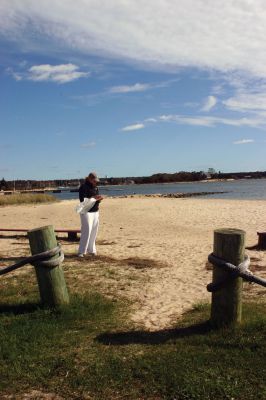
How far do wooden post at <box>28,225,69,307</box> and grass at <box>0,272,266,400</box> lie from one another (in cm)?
16

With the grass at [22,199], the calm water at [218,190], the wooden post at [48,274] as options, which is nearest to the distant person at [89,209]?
the wooden post at [48,274]

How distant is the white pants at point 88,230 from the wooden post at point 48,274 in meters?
3.73

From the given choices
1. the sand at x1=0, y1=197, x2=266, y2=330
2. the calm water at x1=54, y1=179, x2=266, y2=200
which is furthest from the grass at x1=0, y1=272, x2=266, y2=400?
the calm water at x1=54, y1=179, x2=266, y2=200

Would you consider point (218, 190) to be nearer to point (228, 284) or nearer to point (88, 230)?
point (88, 230)

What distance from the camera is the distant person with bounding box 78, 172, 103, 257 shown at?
9422 mm

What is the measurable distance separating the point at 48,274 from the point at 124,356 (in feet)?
5.32

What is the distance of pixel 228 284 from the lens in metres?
4.81

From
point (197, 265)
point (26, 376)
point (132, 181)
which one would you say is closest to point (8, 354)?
point (26, 376)

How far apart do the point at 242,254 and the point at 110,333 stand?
5.46 ft

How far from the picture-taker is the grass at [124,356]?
3734mm

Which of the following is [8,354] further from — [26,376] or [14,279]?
[14,279]

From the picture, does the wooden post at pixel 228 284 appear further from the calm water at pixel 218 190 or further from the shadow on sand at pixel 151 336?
the calm water at pixel 218 190

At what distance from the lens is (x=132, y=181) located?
192 metres

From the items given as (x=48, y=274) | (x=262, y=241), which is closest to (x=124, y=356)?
(x=48, y=274)
